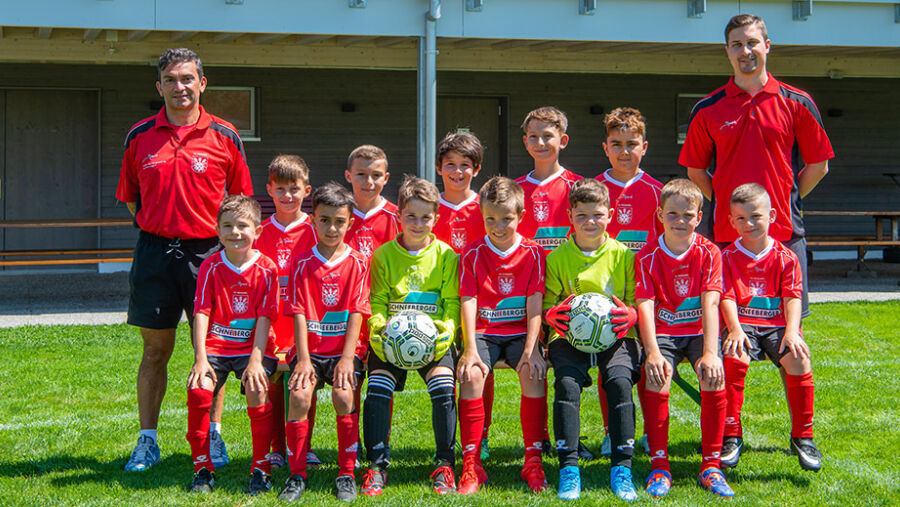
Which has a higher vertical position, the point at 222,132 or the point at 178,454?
the point at 222,132

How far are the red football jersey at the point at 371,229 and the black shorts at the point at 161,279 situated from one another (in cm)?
75

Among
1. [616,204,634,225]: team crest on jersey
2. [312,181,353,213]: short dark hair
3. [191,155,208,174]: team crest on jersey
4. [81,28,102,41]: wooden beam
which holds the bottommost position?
[616,204,634,225]: team crest on jersey

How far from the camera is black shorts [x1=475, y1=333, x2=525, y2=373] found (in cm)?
449

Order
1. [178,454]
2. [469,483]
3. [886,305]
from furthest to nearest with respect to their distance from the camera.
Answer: [886,305] < [178,454] < [469,483]

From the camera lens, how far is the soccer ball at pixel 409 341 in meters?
4.24

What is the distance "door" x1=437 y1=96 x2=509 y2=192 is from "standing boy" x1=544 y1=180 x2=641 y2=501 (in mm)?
9723

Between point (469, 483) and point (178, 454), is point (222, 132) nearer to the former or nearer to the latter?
point (178, 454)

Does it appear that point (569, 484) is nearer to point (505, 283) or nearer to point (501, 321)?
point (501, 321)

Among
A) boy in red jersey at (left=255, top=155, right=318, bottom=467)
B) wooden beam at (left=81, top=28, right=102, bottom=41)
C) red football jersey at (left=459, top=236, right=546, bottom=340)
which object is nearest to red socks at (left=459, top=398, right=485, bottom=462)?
red football jersey at (left=459, top=236, right=546, bottom=340)

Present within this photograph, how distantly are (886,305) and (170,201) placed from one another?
27.3ft

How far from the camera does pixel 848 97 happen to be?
15188mm

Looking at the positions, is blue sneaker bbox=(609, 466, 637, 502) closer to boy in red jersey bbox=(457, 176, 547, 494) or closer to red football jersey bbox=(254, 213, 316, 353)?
boy in red jersey bbox=(457, 176, 547, 494)

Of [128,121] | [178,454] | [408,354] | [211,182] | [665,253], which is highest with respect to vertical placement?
[128,121]

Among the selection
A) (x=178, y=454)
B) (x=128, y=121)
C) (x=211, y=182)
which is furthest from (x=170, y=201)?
(x=128, y=121)
